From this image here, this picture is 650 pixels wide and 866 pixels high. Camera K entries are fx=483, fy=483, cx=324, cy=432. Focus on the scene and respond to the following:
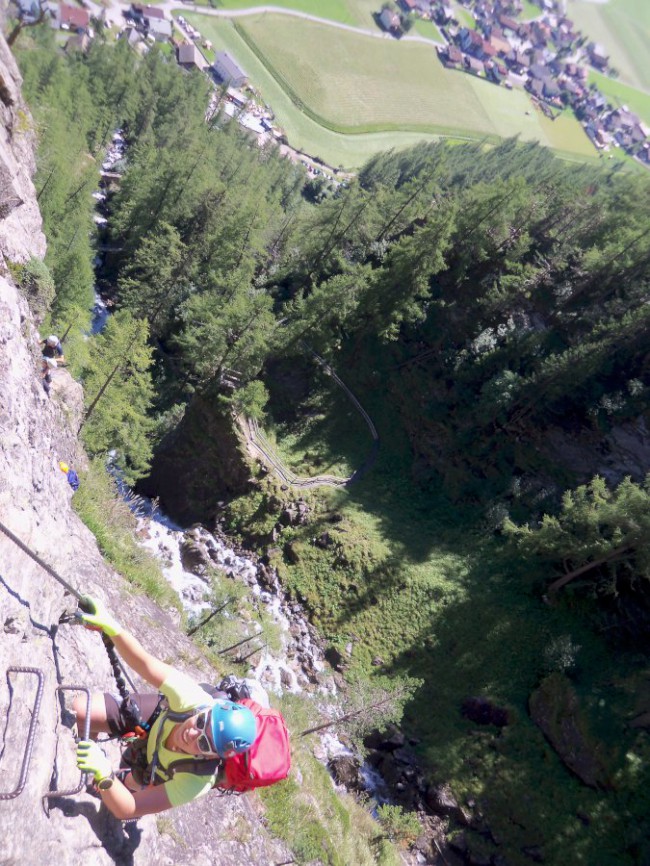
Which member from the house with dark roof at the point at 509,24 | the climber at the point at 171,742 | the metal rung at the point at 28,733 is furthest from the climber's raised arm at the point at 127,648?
the house with dark roof at the point at 509,24

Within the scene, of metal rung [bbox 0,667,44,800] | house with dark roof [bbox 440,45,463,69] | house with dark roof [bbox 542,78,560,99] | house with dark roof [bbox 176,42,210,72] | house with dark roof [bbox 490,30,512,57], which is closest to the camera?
metal rung [bbox 0,667,44,800]

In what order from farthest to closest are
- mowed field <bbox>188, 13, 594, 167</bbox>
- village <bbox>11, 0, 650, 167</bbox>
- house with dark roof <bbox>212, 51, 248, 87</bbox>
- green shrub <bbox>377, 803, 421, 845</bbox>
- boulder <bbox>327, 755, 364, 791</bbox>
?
mowed field <bbox>188, 13, 594, 167</bbox> → house with dark roof <bbox>212, 51, 248, 87</bbox> → village <bbox>11, 0, 650, 167</bbox> → boulder <bbox>327, 755, 364, 791</bbox> → green shrub <bbox>377, 803, 421, 845</bbox>

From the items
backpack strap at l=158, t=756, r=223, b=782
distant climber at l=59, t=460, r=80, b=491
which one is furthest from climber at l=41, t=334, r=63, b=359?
backpack strap at l=158, t=756, r=223, b=782

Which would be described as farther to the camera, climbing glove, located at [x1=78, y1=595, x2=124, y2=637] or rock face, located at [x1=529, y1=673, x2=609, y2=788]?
rock face, located at [x1=529, y1=673, x2=609, y2=788]

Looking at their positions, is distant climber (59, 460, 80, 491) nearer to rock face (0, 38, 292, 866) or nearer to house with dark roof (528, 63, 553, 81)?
rock face (0, 38, 292, 866)

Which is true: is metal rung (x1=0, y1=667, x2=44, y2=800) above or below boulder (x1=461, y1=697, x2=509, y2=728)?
above

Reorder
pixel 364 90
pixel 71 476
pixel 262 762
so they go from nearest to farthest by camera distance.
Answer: pixel 262 762, pixel 71 476, pixel 364 90

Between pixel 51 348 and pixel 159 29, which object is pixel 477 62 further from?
pixel 51 348

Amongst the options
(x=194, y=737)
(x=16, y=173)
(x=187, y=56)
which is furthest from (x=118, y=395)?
(x=187, y=56)
